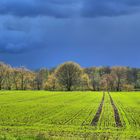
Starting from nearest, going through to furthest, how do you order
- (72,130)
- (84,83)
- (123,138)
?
(123,138) → (72,130) → (84,83)

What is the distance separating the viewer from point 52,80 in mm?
191250

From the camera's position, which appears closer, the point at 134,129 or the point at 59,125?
the point at 134,129

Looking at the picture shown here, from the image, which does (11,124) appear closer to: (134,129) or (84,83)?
(134,129)

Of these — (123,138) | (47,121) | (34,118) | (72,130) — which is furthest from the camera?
(34,118)

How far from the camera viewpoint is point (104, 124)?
4028cm

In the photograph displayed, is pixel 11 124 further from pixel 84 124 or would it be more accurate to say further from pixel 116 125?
pixel 116 125

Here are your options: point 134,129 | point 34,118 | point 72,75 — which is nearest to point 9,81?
point 72,75

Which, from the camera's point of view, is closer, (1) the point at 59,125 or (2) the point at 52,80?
(1) the point at 59,125

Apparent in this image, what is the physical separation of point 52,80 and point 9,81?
25.9m

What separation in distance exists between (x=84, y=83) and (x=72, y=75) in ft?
55.4

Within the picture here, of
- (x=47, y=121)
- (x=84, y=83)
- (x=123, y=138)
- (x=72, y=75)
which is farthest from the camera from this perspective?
(x=84, y=83)

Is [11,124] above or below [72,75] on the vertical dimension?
below

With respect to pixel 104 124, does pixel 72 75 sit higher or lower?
higher

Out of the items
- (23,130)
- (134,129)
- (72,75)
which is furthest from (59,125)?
(72,75)
